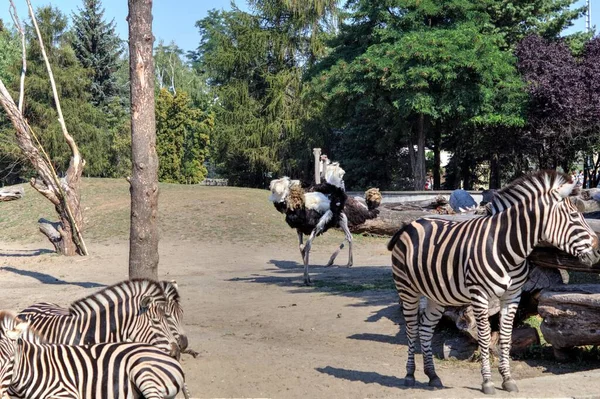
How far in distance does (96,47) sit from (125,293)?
160 feet

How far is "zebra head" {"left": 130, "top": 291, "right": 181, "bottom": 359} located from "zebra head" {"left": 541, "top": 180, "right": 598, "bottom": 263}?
3967mm

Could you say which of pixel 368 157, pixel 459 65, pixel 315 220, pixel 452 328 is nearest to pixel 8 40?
pixel 368 157

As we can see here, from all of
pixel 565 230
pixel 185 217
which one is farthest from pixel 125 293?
pixel 185 217

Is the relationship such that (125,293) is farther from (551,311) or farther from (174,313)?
(551,311)

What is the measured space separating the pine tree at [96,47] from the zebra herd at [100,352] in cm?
4653

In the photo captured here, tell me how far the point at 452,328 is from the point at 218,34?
38938 mm

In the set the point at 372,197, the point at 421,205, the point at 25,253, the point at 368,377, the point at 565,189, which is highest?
the point at 565,189

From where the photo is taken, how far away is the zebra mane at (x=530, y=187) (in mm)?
7289

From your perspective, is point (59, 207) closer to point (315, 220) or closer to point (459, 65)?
point (315, 220)

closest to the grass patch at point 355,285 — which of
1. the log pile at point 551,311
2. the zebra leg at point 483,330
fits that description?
the log pile at point 551,311

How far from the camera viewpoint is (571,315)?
8352 millimetres

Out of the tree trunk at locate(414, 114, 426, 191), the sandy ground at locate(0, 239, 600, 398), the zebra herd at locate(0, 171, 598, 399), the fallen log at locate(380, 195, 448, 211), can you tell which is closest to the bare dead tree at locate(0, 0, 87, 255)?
the sandy ground at locate(0, 239, 600, 398)

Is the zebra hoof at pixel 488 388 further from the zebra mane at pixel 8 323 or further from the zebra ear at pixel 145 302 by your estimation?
the zebra mane at pixel 8 323

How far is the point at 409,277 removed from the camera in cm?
812
